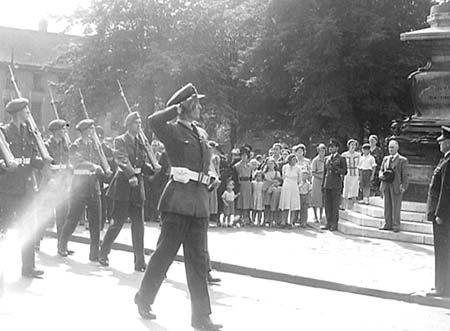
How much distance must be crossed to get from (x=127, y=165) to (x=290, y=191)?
7.57m

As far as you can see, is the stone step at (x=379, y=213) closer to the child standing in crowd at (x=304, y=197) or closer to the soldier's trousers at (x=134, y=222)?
the child standing in crowd at (x=304, y=197)

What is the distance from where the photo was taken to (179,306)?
27.2ft

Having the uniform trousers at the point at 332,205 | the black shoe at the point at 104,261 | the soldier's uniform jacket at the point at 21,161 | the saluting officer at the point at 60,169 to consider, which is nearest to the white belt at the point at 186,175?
the soldier's uniform jacket at the point at 21,161

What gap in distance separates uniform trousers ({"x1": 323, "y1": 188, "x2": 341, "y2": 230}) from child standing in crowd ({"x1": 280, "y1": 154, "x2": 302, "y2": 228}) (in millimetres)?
797

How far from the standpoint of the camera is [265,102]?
40344 millimetres

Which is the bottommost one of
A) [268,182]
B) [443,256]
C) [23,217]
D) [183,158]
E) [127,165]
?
[443,256]

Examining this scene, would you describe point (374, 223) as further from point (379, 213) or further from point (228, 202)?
point (228, 202)

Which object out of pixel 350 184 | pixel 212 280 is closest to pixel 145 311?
pixel 212 280

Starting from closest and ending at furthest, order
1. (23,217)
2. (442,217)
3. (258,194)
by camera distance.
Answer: (442,217), (23,217), (258,194)

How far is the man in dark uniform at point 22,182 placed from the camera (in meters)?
9.25

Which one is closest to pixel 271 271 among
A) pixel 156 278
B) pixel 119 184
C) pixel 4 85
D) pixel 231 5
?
pixel 119 184

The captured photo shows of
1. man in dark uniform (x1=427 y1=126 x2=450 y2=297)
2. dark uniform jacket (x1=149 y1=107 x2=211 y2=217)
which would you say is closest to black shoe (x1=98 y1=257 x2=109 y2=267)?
dark uniform jacket (x1=149 y1=107 x2=211 y2=217)

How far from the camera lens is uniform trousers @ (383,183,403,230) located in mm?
15039

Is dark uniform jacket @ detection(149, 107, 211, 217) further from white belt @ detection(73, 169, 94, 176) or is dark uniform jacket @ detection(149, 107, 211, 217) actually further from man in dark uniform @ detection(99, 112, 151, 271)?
white belt @ detection(73, 169, 94, 176)
